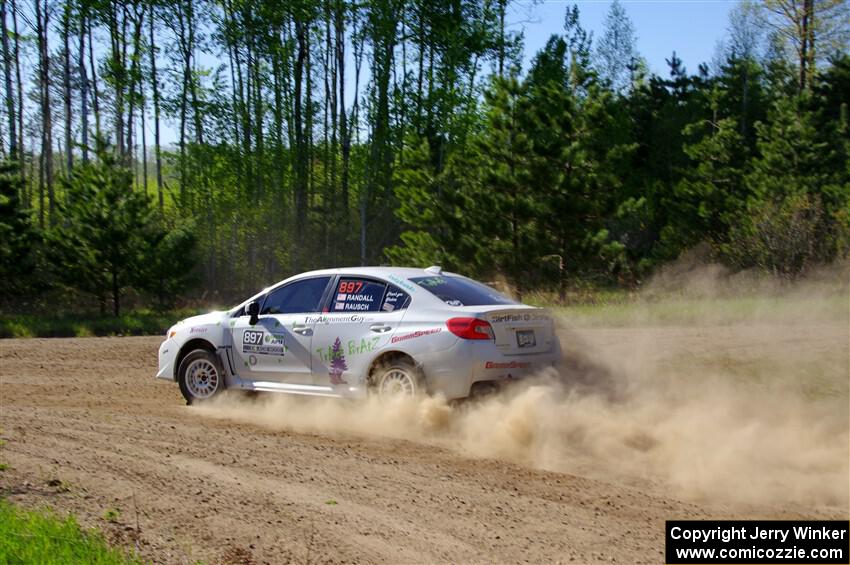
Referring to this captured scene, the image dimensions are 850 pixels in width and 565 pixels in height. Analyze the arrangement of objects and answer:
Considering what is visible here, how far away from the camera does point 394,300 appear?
10016 millimetres

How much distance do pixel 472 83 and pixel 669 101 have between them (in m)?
16.6

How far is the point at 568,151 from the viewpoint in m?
28.3

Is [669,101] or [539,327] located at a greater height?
[669,101]

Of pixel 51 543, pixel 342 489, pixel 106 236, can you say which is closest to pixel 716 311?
pixel 342 489

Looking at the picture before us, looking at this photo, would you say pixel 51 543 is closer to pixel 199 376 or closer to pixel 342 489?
pixel 342 489

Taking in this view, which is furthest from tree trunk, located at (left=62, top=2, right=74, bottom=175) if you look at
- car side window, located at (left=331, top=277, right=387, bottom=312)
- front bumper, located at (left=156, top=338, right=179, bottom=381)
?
car side window, located at (left=331, top=277, right=387, bottom=312)

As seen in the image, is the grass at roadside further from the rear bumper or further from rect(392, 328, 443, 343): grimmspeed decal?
rect(392, 328, 443, 343): grimmspeed decal

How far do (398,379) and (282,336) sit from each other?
1.85m

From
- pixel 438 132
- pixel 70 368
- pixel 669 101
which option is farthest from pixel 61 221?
pixel 669 101

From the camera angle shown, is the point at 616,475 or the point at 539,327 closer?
the point at 616,475

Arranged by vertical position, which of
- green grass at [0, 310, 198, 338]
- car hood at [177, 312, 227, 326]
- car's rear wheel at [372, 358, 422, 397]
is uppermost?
car hood at [177, 312, 227, 326]

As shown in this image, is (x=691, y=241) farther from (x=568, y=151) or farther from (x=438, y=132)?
(x=568, y=151)

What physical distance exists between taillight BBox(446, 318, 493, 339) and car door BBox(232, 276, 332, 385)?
6.59 feet

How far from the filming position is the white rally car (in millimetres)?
9375
